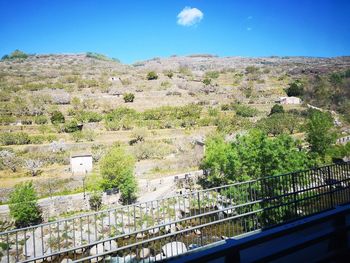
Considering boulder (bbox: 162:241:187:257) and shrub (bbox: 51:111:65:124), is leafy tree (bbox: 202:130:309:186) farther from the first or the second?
shrub (bbox: 51:111:65:124)

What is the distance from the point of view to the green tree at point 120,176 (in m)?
20.3

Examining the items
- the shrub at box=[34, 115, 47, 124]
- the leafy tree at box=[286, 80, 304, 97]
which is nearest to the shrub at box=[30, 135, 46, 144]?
the shrub at box=[34, 115, 47, 124]

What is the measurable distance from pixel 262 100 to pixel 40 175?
139 feet

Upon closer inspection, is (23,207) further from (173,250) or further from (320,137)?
(320,137)

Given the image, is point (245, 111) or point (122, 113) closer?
point (122, 113)

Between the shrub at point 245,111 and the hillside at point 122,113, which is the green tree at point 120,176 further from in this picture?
the shrub at point 245,111

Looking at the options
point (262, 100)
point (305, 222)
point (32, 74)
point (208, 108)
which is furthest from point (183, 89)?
point (305, 222)

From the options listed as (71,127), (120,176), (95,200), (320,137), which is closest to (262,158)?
(120,176)

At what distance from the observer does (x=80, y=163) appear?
2691 centimetres

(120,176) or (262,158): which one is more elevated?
(262,158)

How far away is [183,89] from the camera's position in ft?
197

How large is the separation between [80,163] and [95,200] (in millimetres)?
8093

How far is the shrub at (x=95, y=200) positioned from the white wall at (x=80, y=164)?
7.46 meters

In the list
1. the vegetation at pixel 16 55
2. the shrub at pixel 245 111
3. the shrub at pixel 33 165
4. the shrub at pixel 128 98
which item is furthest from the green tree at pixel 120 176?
the vegetation at pixel 16 55
